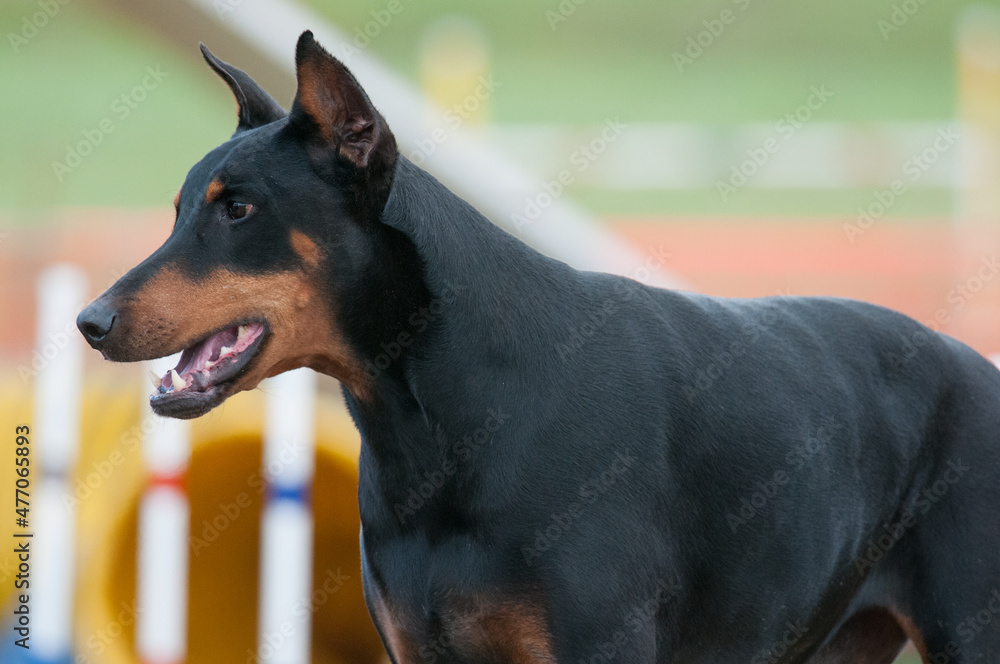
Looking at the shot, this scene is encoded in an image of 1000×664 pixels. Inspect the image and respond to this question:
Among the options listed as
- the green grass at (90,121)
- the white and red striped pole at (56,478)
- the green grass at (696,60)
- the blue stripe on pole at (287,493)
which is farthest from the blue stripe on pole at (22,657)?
the green grass at (696,60)

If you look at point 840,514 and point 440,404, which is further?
point 840,514

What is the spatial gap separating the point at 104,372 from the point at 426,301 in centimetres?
362

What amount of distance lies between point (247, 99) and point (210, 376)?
2.56ft

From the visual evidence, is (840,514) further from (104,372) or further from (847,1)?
(847,1)

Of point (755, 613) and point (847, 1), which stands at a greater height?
point (847, 1)

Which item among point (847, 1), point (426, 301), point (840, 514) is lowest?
point (840, 514)

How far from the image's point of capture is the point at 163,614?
4121mm

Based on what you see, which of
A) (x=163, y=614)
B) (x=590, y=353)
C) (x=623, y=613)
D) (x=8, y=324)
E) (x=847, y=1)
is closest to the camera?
(x=623, y=613)

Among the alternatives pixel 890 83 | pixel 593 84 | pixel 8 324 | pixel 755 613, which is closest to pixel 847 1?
pixel 890 83

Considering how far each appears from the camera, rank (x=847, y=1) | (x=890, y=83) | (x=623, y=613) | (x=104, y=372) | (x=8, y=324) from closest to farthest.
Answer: (x=623, y=613) < (x=104, y=372) < (x=8, y=324) < (x=890, y=83) < (x=847, y=1)

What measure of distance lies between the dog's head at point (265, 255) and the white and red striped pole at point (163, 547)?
1606 mm

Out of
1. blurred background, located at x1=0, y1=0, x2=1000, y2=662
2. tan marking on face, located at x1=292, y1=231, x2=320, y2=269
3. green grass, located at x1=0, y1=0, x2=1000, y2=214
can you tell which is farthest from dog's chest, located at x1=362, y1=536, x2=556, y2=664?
green grass, located at x1=0, y1=0, x2=1000, y2=214

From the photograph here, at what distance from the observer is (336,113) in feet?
8.38

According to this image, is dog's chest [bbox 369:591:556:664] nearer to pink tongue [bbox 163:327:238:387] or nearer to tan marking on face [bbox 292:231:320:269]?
pink tongue [bbox 163:327:238:387]
